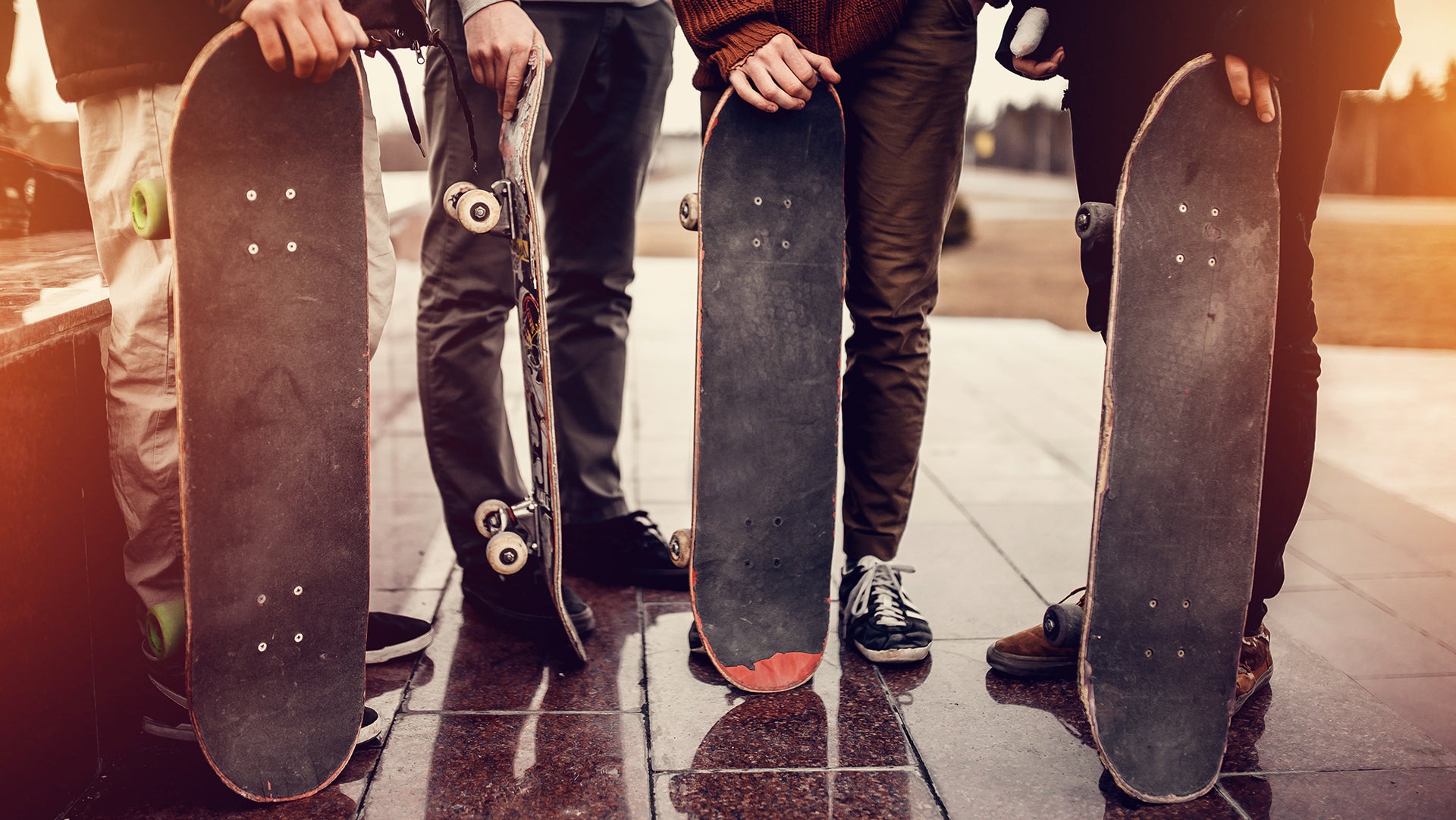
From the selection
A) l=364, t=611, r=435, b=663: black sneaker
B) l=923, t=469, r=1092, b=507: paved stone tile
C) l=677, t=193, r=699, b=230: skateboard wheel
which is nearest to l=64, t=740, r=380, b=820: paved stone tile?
l=364, t=611, r=435, b=663: black sneaker

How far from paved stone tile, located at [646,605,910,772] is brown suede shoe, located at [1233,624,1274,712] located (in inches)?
25.1

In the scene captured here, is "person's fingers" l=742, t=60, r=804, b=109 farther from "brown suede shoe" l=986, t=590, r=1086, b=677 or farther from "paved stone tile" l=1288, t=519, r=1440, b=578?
"paved stone tile" l=1288, t=519, r=1440, b=578

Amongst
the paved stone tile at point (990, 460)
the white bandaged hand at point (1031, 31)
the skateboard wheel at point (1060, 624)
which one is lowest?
the paved stone tile at point (990, 460)

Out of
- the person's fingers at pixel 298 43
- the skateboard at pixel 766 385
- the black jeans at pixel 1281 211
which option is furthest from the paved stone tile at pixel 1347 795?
the person's fingers at pixel 298 43

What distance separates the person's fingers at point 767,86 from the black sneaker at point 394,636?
4.02ft

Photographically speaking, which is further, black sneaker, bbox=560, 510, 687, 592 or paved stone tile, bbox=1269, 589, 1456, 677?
black sneaker, bbox=560, 510, 687, 592

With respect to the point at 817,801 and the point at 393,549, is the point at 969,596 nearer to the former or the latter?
the point at 817,801

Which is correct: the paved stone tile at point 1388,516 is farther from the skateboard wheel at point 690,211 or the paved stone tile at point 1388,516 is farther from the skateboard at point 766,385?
the skateboard wheel at point 690,211

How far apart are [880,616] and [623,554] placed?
66cm

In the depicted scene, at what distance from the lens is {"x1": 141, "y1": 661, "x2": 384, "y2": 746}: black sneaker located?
1708mm

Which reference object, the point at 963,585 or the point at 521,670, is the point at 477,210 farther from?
the point at 963,585

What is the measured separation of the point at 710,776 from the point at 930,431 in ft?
8.41

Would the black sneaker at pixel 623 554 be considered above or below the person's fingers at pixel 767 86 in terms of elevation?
below

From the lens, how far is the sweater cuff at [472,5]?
185 cm
